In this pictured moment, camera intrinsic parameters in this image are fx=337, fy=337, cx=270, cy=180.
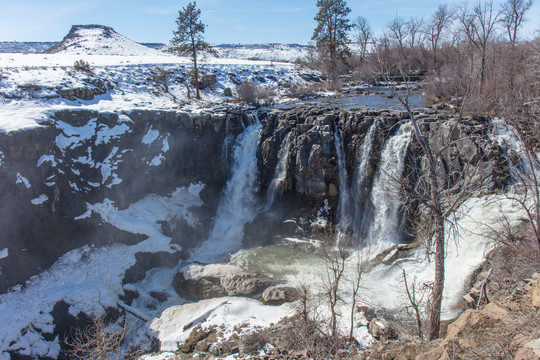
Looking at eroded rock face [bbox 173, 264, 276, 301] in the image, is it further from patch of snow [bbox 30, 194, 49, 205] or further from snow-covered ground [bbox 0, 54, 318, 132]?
snow-covered ground [bbox 0, 54, 318, 132]

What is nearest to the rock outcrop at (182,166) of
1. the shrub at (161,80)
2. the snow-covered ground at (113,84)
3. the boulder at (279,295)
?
the snow-covered ground at (113,84)

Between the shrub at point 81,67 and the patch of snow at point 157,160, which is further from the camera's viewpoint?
the shrub at point 81,67

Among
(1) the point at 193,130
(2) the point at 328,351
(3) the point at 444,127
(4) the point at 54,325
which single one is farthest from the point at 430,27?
(4) the point at 54,325

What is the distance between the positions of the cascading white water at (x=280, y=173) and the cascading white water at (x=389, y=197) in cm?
485

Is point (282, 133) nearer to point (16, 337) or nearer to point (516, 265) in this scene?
point (516, 265)

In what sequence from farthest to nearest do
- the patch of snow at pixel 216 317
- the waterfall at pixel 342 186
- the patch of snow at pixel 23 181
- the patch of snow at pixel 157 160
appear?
the patch of snow at pixel 157 160, the waterfall at pixel 342 186, the patch of snow at pixel 23 181, the patch of snow at pixel 216 317

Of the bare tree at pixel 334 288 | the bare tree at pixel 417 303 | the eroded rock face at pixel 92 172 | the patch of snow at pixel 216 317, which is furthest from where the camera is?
the eroded rock face at pixel 92 172

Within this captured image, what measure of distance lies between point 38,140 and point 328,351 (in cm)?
1521

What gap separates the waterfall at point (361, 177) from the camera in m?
16.3

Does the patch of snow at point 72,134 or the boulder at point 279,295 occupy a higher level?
the patch of snow at point 72,134

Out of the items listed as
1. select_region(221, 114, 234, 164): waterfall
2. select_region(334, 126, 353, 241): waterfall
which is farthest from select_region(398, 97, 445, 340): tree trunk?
select_region(221, 114, 234, 164): waterfall

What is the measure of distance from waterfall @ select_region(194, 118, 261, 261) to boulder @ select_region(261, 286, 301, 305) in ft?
19.1

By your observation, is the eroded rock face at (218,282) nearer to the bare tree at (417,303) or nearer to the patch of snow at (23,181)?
the bare tree at (417,303)

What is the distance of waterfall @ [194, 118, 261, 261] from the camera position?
18625 mm
